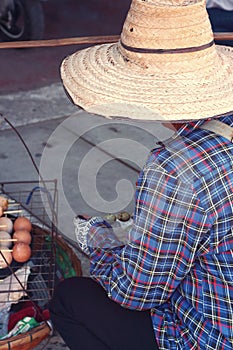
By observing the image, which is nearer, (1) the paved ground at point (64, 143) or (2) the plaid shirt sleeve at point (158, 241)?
(2) the plaid shirt sleeve at point (158, 241)

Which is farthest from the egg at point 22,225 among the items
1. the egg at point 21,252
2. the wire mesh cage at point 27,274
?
the egg at point 21,252

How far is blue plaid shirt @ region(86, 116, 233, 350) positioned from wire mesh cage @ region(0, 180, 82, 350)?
23.0 inches

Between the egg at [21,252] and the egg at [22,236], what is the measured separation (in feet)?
0.12

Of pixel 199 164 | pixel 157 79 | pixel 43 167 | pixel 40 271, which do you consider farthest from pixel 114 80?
pixel 43 167

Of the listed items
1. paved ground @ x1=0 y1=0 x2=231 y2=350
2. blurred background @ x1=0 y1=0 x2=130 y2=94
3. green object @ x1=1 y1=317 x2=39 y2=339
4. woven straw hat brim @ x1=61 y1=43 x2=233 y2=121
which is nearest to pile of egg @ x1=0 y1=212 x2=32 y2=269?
green object @ x1=1 y1=317 x2=39 y2=339

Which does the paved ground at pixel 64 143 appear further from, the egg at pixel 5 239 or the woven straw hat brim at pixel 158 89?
the woven straw hat brim at pixel 158 89

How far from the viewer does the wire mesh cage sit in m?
2.32

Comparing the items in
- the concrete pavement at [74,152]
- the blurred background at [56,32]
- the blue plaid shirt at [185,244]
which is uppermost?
the blue plaid shirt at [185,244]

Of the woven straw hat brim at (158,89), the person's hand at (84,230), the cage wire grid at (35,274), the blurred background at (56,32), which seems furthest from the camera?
the blurred background at (56,32)

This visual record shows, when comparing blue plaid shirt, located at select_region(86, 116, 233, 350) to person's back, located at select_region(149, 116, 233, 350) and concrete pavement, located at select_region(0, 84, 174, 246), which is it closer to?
person's back, located at select_region(149, 116, 233, 350)

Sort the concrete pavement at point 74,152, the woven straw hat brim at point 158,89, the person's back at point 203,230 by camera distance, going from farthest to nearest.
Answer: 1. the concrete pavement at point 74,152
2. the woven straw hat brim at point 158,89
3. the person's back at point 203,230

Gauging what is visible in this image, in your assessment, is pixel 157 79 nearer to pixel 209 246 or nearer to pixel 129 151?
pixel 209 246

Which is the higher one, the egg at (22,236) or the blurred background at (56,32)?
the egg at (22,236)

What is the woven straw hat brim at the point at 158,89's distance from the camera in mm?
1742
